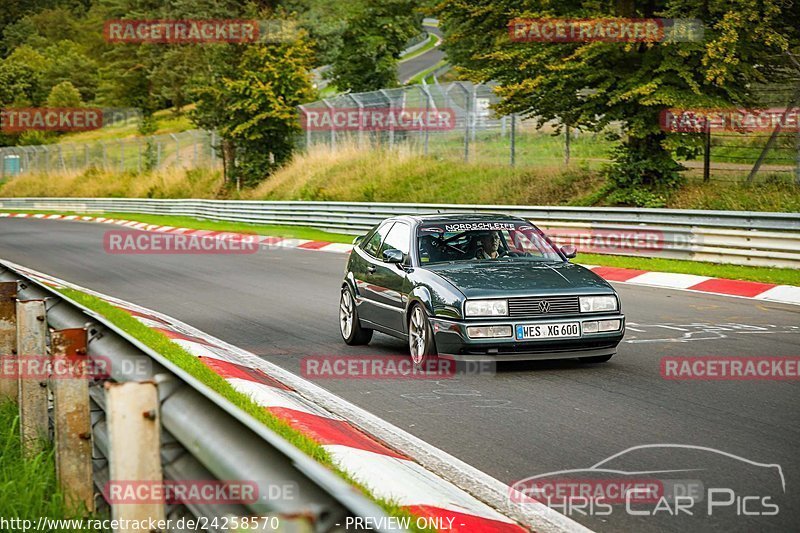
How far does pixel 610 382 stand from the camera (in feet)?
29.3

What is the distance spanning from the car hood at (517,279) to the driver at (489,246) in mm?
287

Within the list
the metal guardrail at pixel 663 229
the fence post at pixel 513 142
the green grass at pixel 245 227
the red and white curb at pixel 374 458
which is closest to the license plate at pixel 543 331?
the red and white curb at pixel 374 458

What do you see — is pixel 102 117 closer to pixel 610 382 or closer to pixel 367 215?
pixel 367 215

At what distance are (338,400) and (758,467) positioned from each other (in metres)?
3.61

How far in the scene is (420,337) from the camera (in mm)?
9797

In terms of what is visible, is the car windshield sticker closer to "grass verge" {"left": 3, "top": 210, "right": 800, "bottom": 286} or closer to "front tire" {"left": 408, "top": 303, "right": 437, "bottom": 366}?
"front tire" {"left": 408, "top": 303, "right": 437, "bottom": 366}

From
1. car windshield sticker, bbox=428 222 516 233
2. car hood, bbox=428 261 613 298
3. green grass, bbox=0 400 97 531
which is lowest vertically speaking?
green grass, bbox=0 400 97 531

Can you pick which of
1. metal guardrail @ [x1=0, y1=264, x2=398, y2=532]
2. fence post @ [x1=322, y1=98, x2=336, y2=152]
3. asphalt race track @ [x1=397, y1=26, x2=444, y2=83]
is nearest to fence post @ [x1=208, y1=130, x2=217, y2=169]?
fence post @ [x1=322, y1=98, x2=336, y2=152]

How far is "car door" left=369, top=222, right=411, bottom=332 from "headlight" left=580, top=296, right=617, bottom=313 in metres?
1.78

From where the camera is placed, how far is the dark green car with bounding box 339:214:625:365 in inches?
361

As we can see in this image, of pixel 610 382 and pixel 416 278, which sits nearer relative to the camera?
pixel 610 382

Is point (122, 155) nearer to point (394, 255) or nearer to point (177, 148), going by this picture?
point (177, 148)

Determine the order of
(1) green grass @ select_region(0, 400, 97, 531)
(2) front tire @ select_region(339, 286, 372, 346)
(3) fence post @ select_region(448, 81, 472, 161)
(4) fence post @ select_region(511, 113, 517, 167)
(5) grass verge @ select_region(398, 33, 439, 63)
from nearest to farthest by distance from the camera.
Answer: (1) green grass @ select_region(0, 400, 97, 531)
(2) front tire @ select_region(339, 286, 372, 346)
(4) fence post @ select_region(511, 113, 517, 167)
(3) fence post @ select_region(448, 81, 472, 161)
(5) grass verge @ select_region(398, 33, 439, 63)

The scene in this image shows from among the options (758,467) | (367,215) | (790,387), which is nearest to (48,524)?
(758,467)
